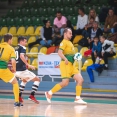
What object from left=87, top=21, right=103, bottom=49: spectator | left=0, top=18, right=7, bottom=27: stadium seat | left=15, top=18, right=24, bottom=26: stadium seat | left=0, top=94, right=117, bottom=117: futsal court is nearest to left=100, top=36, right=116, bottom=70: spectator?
left=87, top=21, right=103, bottom=49: spectator

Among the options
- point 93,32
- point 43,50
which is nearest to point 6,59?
point 93,32

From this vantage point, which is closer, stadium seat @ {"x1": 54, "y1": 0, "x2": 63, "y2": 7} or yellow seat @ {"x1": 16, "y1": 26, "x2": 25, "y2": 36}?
yellow seat @ {"x1": 16, "y1": 26, "x2": 25, "y2": 36}

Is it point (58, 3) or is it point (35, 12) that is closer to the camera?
point (58, 3)

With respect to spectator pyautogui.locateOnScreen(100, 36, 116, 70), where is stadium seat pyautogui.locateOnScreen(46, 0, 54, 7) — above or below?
above

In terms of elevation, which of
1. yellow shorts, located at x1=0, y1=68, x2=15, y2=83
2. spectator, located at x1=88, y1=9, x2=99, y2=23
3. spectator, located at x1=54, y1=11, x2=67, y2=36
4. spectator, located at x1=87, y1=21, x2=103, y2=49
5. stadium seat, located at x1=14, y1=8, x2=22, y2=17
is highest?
stadium seat, located at x1=14, y1=8, x2=22, y2=17

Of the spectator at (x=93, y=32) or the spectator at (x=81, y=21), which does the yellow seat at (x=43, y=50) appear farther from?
the spectator at (x=93, y=32)

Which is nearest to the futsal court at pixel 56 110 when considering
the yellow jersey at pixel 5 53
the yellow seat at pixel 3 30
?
the yellow jersey at pixel 5 53

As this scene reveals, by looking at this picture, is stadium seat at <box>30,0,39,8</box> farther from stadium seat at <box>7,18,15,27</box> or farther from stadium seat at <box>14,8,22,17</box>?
stadium seat at <box>7,18,15,27</box>

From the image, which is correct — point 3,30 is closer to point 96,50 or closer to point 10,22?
point 10,22

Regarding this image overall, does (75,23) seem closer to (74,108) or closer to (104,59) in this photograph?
(104,59)

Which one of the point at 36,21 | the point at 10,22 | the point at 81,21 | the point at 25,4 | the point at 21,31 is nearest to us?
the point at 81,21

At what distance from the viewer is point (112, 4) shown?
2303cm

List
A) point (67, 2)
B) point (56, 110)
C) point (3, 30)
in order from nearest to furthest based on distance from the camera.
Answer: point (56, 110), point (3, 30), point (67, 2)

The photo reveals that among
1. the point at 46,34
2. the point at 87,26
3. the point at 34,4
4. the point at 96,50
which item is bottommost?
the point at 96,50
